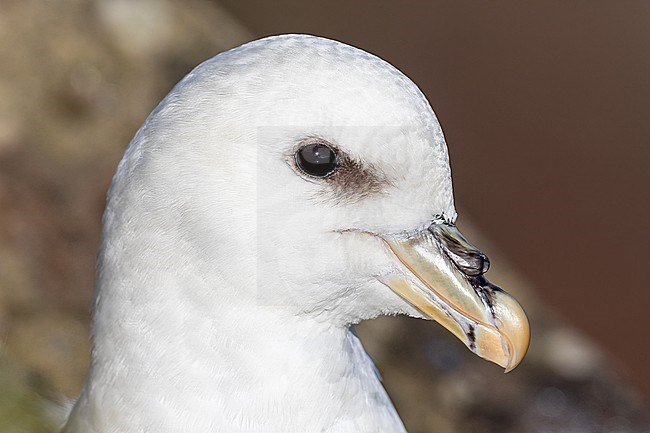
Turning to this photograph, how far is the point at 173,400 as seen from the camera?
160 cm

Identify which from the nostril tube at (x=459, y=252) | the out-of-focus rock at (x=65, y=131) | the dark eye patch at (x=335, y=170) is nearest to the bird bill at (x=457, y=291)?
the nostril tube at (x=459, y=252)

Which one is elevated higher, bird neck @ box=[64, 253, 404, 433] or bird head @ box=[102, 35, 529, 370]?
bird head @ box=[102, 35, 529, 370]

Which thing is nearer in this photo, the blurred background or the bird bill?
the bird bill

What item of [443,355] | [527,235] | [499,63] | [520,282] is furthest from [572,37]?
[443,355]

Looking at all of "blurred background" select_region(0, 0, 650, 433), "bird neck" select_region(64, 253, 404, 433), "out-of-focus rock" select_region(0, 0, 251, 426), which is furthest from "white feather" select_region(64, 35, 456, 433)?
"out-of-focus rock" select_region(0, 0, 251, 426)

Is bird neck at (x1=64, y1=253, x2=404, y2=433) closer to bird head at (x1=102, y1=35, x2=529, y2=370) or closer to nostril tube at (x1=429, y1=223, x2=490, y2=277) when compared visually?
bird head at (x1=102, y1=35, x2=529, y2=370)

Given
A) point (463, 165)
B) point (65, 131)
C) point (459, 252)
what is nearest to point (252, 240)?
point (459, 252)

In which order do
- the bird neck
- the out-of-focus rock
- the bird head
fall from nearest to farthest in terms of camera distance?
the bird head < the bird neck < the out-of-focus rock

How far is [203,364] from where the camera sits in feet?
5.17

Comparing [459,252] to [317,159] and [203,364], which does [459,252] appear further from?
[203,364]

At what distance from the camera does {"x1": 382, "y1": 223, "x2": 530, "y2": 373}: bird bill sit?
155 cm

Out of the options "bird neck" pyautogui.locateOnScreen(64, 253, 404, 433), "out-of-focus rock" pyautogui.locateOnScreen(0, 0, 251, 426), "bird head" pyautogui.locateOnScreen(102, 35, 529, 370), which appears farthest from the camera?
"out-of-focus rock" pyautogui.locateOnScreen(0, 0, 251, 426)

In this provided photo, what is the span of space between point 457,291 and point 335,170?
29 cm

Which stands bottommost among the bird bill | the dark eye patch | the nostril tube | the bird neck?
the bird neck
